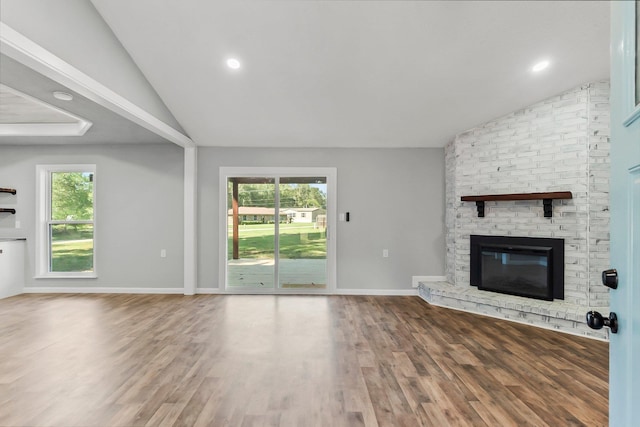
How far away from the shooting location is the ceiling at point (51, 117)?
10.6ft

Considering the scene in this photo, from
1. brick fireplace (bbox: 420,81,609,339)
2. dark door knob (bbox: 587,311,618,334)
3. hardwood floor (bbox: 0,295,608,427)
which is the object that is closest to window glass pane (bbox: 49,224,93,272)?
hardwood floor (bbox: 0,295,608,427)

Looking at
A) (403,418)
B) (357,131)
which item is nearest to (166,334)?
(403,418)

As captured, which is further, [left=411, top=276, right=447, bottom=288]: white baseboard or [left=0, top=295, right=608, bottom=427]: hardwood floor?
[left=411, top=276, right=447, bottom=288]: white baseboard

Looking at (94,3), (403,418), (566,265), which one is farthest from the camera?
(566,265)

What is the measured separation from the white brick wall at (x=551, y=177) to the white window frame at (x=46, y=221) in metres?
5.73

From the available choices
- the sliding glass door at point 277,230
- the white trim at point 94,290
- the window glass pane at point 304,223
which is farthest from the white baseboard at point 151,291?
the window glass pane at point 304,223

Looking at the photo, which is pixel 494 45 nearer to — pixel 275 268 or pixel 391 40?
pixel 391 40

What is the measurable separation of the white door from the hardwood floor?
51.5 inches

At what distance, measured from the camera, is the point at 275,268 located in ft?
17.7

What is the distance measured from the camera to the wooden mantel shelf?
376 cm

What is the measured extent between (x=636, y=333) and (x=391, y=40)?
302cm

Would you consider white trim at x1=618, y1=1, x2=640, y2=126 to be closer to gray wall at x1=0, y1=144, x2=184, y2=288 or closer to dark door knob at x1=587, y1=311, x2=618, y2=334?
dark door knob at x1=587, y1=311, x2=618, y2=334

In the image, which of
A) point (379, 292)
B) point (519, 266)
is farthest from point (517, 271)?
point (379, 292)

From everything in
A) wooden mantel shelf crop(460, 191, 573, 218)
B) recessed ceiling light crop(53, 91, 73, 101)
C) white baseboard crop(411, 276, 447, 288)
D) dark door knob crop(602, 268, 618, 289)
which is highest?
recessed ceiling light crop(53, 91, 73, 101)
